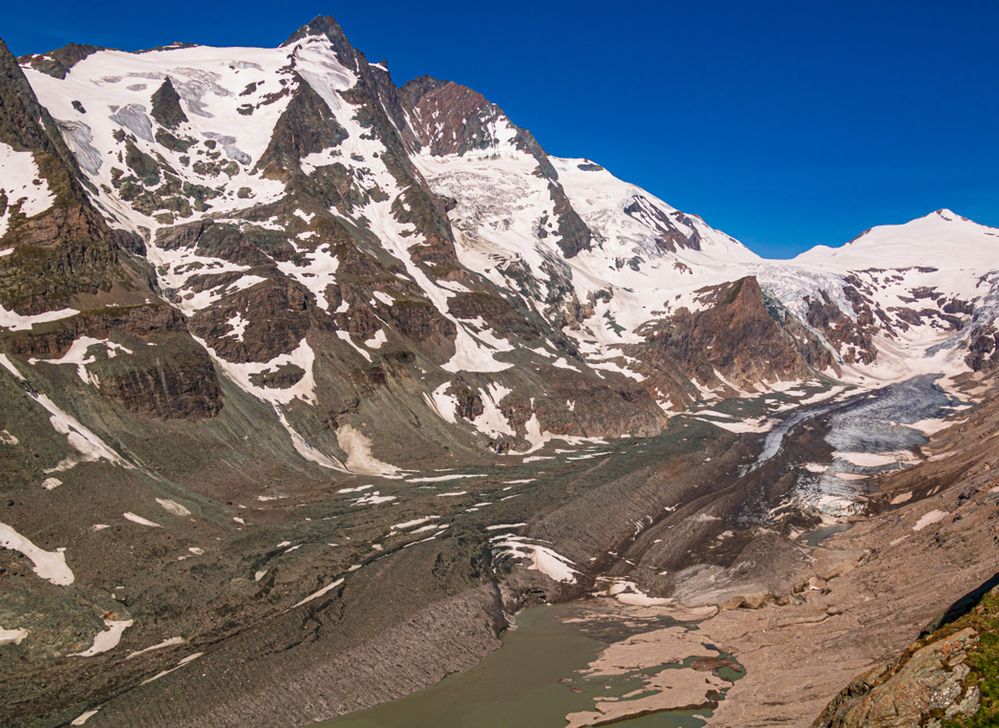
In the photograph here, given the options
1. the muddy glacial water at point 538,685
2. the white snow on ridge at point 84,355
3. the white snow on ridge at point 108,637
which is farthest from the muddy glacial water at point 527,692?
the white snow on ridge at point 84,355

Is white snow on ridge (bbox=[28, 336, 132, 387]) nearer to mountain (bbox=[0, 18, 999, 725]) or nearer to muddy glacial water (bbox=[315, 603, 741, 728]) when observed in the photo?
mountain (bbox=[0, 18, 999, 725])

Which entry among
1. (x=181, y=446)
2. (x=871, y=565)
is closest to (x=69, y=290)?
(x=181, y=446)

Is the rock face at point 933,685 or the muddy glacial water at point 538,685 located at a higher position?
the rock face at point 933,685

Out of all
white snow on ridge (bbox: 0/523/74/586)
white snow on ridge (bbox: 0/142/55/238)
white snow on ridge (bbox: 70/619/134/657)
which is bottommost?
white snow on ridge (bbox: 70/619/134/657)

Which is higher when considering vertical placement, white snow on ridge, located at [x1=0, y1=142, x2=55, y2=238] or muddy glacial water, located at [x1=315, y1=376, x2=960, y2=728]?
white snow on ridge, located at [x1=0, y1=142, x2=55, y2=238]

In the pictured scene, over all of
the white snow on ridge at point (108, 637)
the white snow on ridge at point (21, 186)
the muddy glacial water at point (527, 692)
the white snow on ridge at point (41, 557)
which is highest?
the white snow on ridge at point (21, 186)

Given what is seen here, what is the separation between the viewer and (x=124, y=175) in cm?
17650

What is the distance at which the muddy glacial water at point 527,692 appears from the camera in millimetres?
48500

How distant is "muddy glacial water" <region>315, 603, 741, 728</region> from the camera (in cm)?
4850

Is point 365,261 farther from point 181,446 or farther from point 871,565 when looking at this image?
point 871,565

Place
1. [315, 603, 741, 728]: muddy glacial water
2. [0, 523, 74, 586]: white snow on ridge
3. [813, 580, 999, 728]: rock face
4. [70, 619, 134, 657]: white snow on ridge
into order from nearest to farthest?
[813, 580, 999, 728]: rock face
[315, 603, 741, 728]: muddy glacial water
[70, 619, 134, 657]: white snow on ridge
[0, 523, 74, 586]: white snow on ridge

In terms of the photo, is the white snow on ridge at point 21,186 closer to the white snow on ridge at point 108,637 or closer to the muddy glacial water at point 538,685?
the white snow on ridge at point 108,637

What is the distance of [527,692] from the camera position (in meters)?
52.6

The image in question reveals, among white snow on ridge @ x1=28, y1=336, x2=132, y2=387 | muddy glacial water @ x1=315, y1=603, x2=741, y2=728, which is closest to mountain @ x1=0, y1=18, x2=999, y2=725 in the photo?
white snow on ridge @ x1=28, y1=336, x2=132, y2=387
